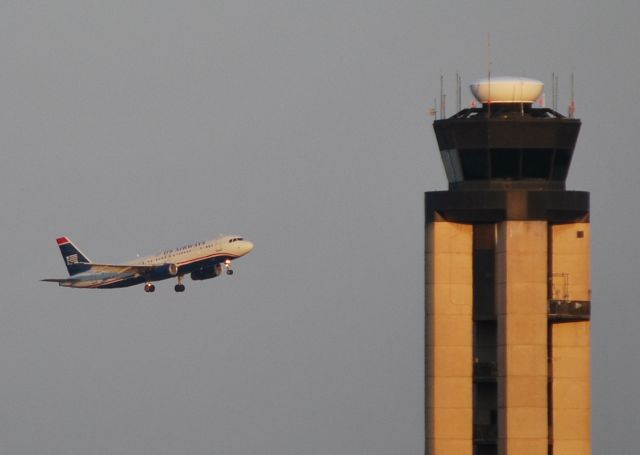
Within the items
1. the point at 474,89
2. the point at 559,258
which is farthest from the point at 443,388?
the point at 474,89

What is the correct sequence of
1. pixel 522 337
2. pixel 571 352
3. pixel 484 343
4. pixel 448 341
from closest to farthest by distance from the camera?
pixel 522 337 < pixel 571 352 < pixel 448 341 < pixel 484 343

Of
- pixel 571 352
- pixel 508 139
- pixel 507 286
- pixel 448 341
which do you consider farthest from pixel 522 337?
pixel 508 139

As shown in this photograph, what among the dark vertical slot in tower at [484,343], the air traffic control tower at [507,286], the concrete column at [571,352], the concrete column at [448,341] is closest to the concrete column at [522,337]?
the air traffic control tower at [507,286]

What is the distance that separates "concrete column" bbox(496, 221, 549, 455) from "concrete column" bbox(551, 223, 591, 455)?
108cm

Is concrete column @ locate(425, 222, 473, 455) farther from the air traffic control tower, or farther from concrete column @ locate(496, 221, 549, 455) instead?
concrete column @ locate(496, 221, 549, 455)

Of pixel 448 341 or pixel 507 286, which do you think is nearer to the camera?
pixel 507 286

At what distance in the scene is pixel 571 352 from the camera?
250 ft

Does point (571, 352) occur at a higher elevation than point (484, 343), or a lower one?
lower

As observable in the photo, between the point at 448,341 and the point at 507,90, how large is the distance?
10.8 meters

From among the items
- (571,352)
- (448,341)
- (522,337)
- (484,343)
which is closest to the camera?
(522,337)

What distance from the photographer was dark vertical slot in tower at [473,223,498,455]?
2995 inches

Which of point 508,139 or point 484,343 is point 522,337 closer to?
point 484,343

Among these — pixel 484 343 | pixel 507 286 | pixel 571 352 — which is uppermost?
pixel 507 286

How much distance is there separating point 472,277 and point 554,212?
4.57 meters
